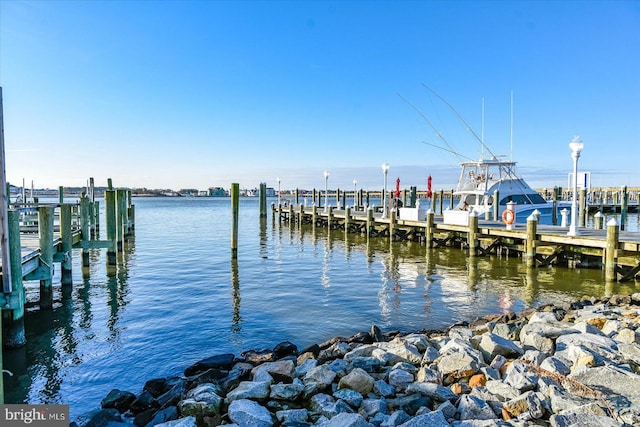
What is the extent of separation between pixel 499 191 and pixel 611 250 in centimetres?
1305

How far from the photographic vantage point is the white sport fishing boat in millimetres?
24641

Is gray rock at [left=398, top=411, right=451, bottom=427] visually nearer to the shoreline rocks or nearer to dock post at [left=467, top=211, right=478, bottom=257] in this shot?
the shoreline rocks

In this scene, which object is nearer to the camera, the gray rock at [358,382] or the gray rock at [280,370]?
the gray rock at [358,382]

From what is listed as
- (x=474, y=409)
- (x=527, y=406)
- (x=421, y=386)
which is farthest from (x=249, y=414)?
(x=527, y=406)

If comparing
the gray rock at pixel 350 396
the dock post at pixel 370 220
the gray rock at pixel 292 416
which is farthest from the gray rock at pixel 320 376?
the dock post at pixel 370 220

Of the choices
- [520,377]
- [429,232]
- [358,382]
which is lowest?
[358,382]

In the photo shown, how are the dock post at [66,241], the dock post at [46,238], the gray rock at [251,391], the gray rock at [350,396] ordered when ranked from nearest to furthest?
the gray rock at [350,396] → the gray rock at [251,391] → the dock post at [46,238] → the dock post at [66,241]

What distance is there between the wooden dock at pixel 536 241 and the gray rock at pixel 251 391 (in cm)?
1136

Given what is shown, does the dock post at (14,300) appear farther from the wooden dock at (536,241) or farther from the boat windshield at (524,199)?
the boat windshield at (524,199)

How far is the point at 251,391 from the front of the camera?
5070 mm

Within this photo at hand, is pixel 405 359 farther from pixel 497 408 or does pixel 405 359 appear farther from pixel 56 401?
pixel 56 401

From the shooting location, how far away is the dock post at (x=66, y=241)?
11.4 m

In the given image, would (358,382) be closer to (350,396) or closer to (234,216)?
(350,396)

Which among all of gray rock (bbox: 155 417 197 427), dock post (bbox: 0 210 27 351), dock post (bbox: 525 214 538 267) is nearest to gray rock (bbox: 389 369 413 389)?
gray rock (bbox: 155 417 197 427)
